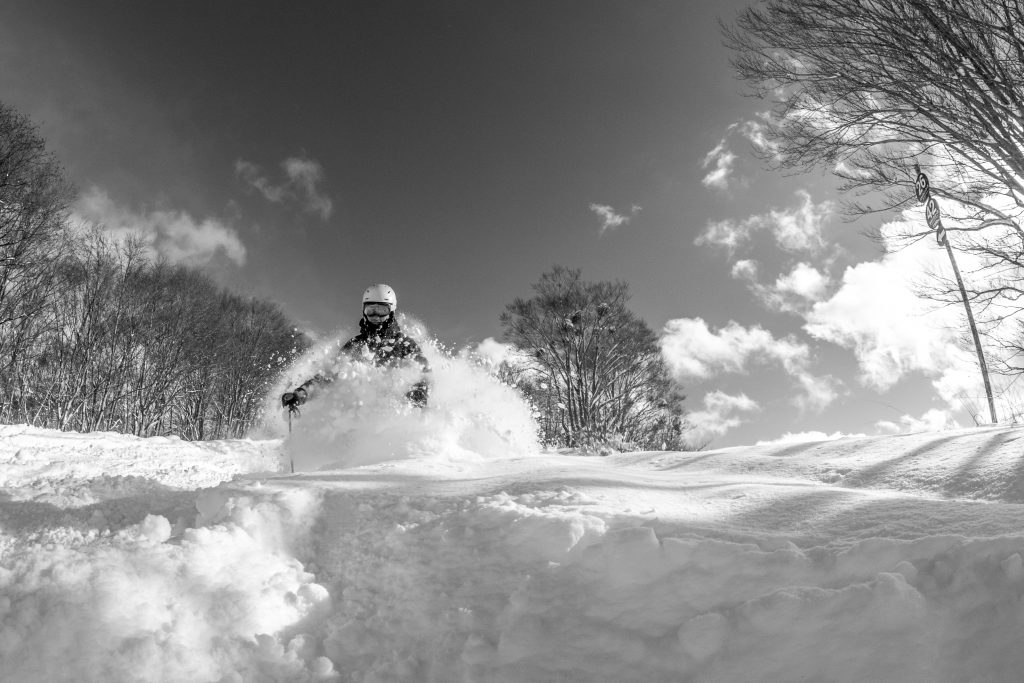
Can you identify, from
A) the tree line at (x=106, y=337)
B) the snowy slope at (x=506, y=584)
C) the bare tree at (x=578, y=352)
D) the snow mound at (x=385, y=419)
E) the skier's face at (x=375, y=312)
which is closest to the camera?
the snowy slope at (x=506, y=584)

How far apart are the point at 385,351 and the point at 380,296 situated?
84cm

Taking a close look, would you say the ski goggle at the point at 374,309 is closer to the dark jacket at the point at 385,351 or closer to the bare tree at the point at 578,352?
the dark jacket at the point at 385,351

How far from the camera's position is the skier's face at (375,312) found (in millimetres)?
7105

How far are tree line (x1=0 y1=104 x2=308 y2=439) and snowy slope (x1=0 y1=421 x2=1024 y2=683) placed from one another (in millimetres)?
11480

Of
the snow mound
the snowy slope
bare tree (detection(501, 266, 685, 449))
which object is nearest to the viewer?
the snowy slope

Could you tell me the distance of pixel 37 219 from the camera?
36.6 ft

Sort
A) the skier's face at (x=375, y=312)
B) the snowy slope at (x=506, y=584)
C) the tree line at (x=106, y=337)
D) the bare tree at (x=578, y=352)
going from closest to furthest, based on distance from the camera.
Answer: the snowy slope at (x=506, y=584), the skier's face at (x=375, y=312), the tree line at (x=106, y=337), the bare tree at (x=578, y=352)

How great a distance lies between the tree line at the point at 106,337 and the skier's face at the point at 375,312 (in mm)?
8778

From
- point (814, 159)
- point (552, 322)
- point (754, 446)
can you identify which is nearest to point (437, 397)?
point (754, 446)

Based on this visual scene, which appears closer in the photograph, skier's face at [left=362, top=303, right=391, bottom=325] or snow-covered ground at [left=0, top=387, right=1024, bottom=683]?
snow-covered ground at [left=0, top=387, right=1024, bottom=683]

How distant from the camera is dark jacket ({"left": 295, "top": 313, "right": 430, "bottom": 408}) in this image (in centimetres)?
662

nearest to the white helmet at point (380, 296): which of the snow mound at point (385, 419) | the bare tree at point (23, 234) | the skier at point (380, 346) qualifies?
the skier at point (380, 346)

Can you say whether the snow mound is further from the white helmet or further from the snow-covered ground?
the snow-covered ground

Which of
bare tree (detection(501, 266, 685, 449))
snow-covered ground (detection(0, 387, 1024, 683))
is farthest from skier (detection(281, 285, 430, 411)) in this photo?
bare tree (detection(501, 266, 685, 449))
